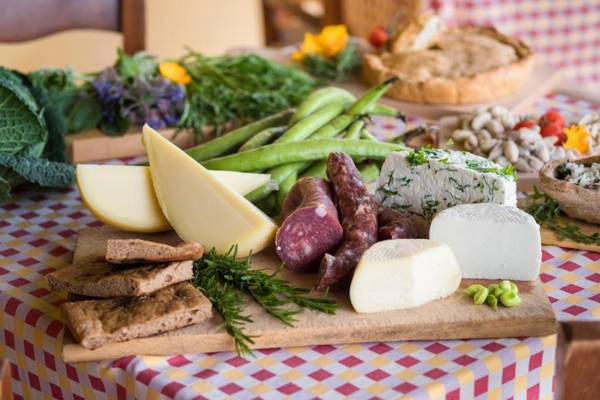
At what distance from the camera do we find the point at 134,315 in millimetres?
1945

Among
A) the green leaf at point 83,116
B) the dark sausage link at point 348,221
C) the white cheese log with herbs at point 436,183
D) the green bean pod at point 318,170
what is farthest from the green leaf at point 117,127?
the white cheese log with herbs at point 436,183

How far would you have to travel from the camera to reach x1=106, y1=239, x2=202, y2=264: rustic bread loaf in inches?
80.3

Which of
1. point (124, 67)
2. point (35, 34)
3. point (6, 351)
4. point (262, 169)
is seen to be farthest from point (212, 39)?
point (6, 351)

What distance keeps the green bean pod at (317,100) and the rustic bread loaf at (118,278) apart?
0.95m

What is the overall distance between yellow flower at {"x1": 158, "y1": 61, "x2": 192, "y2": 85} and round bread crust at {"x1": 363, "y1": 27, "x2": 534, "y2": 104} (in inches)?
27.8

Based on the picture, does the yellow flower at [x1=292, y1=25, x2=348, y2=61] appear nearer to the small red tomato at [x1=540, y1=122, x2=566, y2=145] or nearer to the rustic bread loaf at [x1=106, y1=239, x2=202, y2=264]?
the small red tomato at [x1=540, y1=122, x2=566, y2=145]

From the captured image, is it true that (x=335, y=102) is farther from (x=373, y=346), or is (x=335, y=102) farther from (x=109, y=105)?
(x=373, y=346)

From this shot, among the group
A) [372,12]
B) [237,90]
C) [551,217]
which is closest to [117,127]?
[237,90]

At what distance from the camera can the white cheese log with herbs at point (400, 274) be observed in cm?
200

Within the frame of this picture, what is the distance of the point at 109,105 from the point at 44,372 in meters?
1.20

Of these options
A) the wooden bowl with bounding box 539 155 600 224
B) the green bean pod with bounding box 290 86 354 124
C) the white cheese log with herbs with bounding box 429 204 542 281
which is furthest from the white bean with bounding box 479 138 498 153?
the white cheese log with herbs with bounding box 429 204 542 281

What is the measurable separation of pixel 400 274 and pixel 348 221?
273 mm

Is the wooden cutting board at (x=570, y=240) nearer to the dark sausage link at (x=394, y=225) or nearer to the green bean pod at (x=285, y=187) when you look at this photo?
the dark sausage link at (x=394, y=225)

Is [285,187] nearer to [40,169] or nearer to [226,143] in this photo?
[226,143]
